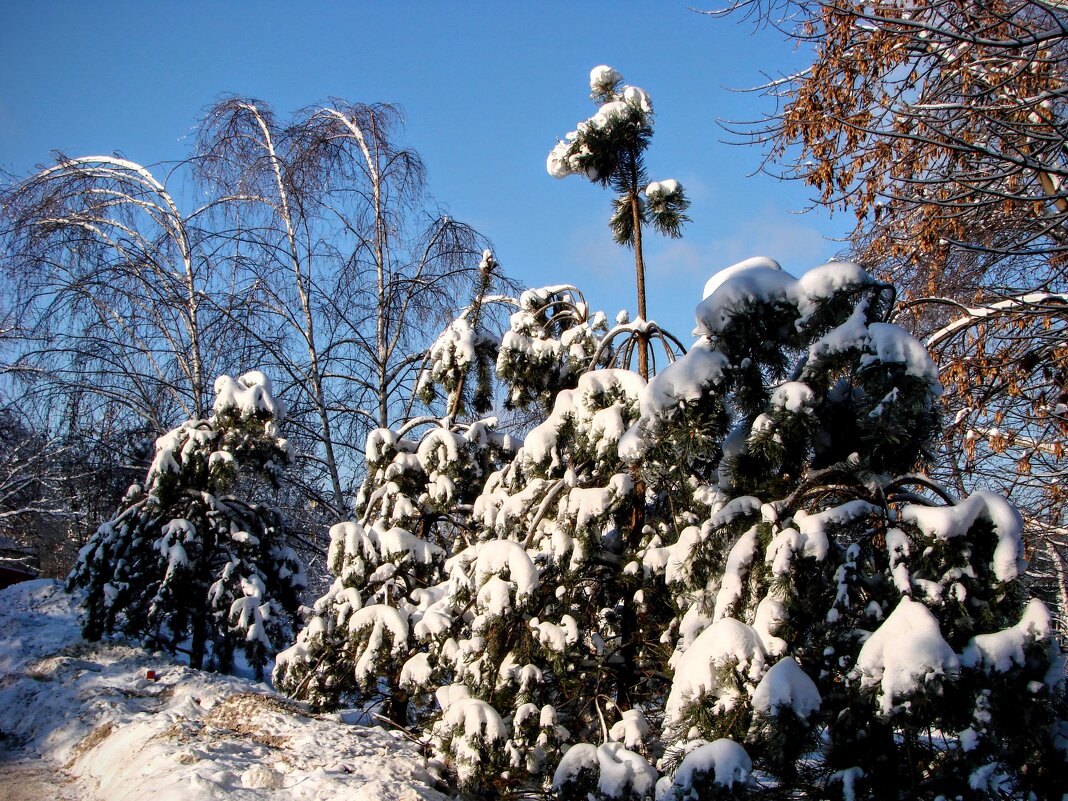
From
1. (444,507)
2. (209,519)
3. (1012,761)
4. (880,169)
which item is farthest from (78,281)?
(1012,761)

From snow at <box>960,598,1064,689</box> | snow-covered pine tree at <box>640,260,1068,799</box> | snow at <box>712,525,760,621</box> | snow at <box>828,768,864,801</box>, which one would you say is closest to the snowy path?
snow-covered pine tree at <box>640,260,1068,799</box>

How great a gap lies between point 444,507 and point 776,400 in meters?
4.56

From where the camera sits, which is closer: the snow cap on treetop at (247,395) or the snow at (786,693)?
the snow at (786,693)

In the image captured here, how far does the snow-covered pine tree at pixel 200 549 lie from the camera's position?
9188mm

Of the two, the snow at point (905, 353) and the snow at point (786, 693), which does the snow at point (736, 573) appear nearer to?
the snow at point (786, 693)

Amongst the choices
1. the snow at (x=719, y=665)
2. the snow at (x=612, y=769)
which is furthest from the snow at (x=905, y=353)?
the snow at (x=612, y=769)

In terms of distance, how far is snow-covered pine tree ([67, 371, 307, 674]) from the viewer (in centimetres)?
Answer: 919

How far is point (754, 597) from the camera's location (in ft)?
11.9

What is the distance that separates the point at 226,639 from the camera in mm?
9852

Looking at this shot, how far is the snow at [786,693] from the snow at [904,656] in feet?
0.71

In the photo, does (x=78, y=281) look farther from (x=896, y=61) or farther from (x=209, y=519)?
(x=896, y=61)

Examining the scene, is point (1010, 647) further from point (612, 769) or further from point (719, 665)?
point (612, 769)

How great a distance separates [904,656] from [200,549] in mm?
8765

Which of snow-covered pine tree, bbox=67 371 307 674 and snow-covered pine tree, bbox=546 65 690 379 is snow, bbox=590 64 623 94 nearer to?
snow-covered pine tree, bbox=546 65 690 379
